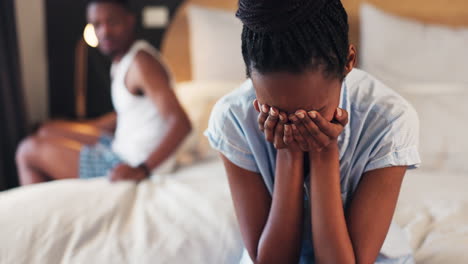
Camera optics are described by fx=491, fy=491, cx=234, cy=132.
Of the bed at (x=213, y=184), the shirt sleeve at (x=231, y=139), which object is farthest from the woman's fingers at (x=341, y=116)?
the bed at (x=213, y=184)

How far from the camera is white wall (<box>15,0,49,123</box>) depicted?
261 cm

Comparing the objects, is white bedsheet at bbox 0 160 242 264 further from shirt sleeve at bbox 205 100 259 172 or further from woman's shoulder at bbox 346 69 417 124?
woman's shoulder at bbox 346 69 417 124

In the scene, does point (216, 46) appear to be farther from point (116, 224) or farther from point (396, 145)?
point (396, 145)

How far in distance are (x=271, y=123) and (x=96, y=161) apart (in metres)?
1.19

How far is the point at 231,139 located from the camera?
3.20ft

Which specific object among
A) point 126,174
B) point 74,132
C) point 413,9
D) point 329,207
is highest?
point 413,9

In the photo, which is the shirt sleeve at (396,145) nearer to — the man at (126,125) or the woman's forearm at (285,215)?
the woman's forearm at (285,215)

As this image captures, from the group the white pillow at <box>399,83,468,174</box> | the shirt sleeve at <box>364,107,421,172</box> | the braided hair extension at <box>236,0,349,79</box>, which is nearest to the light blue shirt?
the shirt sleeve at <box>364,107,421,172</box>

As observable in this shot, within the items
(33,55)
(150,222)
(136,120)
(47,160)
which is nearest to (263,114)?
(150,222)

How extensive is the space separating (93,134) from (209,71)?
1.91 feet

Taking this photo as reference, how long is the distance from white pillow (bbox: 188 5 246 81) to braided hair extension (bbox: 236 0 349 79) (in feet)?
4.58

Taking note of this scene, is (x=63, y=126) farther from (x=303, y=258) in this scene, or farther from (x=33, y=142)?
(x=303, y=258)

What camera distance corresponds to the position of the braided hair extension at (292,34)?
0.71 meters

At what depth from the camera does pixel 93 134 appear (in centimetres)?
216
